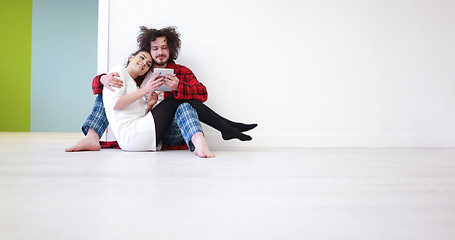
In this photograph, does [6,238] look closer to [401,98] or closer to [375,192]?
[375,192]

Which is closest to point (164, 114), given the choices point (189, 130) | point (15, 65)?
point (189, 130)

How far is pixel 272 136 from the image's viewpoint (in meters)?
3.00

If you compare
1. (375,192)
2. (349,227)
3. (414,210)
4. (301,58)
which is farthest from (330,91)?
(349,227)

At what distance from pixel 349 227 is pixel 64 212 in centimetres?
65

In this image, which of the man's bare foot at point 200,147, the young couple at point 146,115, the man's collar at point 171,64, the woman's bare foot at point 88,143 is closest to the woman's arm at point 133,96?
the young couple at point 146,115

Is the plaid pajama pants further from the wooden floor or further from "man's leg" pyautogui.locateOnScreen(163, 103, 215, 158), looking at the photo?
the wooden floor

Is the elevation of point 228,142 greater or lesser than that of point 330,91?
lesser

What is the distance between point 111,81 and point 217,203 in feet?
4.86

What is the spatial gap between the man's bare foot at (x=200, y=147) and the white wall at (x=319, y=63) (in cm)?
86

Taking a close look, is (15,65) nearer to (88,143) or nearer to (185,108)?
(88,143)

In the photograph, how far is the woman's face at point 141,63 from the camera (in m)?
2.36

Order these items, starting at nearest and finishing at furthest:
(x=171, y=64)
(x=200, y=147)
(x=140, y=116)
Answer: (x=200, y=147) → (x=140, y=116) → (x=171, y=64)

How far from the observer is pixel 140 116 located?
223 cm

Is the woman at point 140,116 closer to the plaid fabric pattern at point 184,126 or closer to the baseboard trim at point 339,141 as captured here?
the plaid fabric pattern at point 184,126
